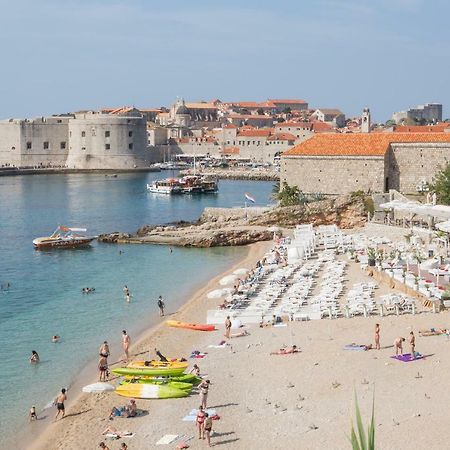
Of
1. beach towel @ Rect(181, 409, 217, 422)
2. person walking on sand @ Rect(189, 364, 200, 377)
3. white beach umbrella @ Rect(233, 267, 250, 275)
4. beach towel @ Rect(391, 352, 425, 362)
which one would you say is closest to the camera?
beach towel @ Rect(181, 409, 217, 422)

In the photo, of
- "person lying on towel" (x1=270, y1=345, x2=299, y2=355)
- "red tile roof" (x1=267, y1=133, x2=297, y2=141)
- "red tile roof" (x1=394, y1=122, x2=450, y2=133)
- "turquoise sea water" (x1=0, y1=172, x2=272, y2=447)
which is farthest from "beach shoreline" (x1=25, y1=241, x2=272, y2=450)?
"red tile roof" (x1=267, y1=133, x2=297, y2=141)

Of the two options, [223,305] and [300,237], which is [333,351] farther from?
[300,237]

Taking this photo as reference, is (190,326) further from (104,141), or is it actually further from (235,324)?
(104,141)

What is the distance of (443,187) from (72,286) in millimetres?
12242

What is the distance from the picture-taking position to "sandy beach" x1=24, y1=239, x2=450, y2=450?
33.2 ft

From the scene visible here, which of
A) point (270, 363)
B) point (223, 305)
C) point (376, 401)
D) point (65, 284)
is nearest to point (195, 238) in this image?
point (65, 284)

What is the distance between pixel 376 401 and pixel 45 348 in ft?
23.7

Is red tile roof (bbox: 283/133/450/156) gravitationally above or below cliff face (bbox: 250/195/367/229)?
above

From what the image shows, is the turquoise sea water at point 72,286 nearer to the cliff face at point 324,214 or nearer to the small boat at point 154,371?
the small boat at point 154,371

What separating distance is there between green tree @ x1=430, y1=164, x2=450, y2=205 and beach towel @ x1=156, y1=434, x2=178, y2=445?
60.1 ft

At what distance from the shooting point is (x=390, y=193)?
98.6ft

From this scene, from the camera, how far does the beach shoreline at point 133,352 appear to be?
11391mm

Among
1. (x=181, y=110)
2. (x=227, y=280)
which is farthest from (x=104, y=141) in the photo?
(x=227, y=280)

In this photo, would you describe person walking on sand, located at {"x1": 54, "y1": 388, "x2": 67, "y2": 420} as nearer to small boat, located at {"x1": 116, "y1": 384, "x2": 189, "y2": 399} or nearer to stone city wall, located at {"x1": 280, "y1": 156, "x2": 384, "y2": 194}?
small boat, located at {"x1": 116, "y1": 384, "x2": 189, "y2": 399}
